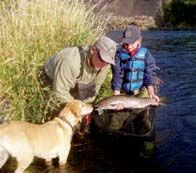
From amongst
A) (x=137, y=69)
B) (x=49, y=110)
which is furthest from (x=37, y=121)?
(x=137, y=69)

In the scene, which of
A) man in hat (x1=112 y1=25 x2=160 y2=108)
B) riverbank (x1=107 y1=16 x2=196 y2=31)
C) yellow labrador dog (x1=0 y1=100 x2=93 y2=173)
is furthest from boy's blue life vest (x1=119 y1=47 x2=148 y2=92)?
riverbank (x1=107 y1=16 x2=196 y2=31)

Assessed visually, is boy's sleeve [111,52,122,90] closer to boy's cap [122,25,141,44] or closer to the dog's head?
boy's cap [122,25,141,44]

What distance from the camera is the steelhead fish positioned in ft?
24.6

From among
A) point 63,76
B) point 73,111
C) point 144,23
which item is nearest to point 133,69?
point 63,76

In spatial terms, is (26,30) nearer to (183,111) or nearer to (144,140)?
(144,140)

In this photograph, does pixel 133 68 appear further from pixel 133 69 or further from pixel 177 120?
pixel 177 120

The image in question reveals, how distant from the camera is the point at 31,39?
8453mm

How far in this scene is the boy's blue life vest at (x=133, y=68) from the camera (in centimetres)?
838

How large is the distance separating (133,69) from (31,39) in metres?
1.80

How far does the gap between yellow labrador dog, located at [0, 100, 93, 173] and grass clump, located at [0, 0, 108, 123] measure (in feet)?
3.43

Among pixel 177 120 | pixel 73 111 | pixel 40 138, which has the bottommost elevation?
pixel 177 120

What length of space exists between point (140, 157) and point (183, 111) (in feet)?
9.54

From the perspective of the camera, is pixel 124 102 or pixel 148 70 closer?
pixel 124 102

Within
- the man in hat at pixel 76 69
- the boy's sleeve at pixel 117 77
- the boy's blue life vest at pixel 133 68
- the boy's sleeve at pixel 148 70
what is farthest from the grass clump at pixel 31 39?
the boy's sleeve at pixel 148 70
